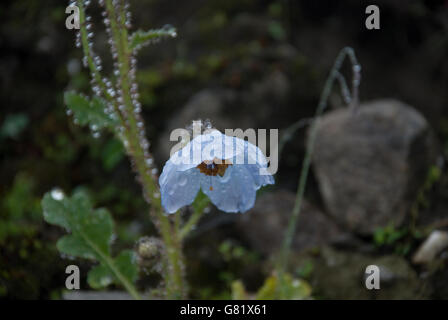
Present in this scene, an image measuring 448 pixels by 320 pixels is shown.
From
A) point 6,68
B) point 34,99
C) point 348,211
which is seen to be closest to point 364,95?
point 348,211

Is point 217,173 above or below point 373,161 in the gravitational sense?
below

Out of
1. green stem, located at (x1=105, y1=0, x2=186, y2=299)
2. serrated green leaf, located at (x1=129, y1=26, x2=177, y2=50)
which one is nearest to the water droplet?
green stem, located at (x1=105, y1=0, x2=186, y2=299)

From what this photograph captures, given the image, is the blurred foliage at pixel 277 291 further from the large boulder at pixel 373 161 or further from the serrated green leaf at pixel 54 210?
the serrated green leaf at pixel 54 210

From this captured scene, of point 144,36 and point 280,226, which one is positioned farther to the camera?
point 280,226

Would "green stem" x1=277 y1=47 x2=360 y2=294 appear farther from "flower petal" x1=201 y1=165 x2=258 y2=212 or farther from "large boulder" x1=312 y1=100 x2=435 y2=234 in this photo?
"flower petal" x1=201 y1=165 x2=258 y2=212

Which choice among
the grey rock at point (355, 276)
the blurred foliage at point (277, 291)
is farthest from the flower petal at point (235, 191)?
the grey rock at point (355, 276)

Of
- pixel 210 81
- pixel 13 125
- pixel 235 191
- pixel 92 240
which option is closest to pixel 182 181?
pixel 235 191

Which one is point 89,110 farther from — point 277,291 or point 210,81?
point 210,81
